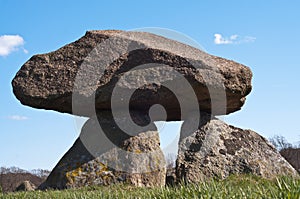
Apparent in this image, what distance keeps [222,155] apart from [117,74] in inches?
130

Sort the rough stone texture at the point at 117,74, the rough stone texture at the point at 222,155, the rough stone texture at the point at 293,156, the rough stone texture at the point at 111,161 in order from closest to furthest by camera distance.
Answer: the rough stone texture at the point at 111,161 < the rough stone texture at the point at 222,155 < the rough stone texture at the point at 117,74 < the rough stone texture at the point at 293,156

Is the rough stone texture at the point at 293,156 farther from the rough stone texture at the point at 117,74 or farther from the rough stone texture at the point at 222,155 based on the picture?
the rough stone texture at the point at 117,74

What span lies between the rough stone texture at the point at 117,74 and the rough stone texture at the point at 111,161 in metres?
0.82

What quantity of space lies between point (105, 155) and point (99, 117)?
1.18 meters

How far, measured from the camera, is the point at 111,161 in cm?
1052

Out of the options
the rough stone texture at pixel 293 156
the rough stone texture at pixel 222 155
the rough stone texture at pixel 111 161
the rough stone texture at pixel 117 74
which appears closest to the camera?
the rough stone texture at pixel 111 161

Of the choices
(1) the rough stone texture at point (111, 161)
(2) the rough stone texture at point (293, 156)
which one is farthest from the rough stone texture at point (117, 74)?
(2) the rough stone texture at point (293, 156)

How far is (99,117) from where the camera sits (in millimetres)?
11344

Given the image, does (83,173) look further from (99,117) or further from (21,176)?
(21,176)

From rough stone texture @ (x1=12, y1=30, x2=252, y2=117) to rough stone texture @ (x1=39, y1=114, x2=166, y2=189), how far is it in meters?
0.82

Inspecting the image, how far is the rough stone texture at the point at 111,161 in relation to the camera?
10.3 meters

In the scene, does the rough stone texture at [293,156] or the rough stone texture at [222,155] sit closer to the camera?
the rough stone texture at [222,155]

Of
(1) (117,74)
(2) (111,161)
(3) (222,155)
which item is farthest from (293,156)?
(1) (117,74)

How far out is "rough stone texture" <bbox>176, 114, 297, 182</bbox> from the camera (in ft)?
34.4
